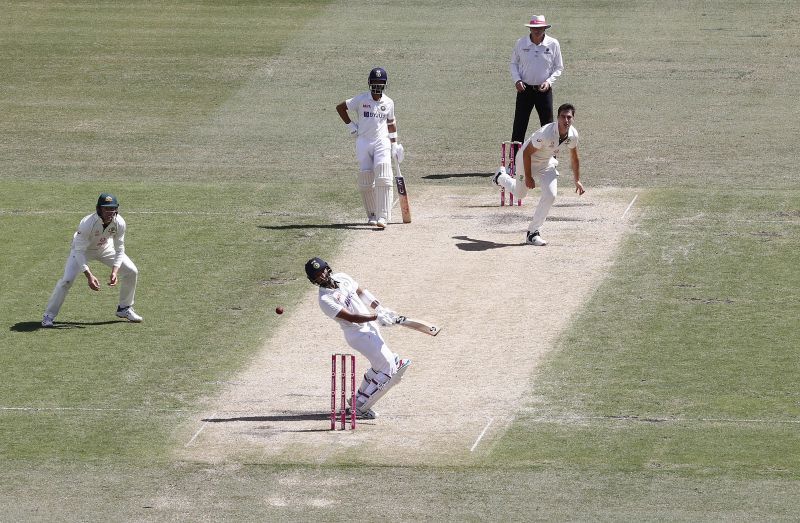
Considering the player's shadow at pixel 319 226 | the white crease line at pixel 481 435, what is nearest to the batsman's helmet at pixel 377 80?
the player's shadow at pixel 319 226

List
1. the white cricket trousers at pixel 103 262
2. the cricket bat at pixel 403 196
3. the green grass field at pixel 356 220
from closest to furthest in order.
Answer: the green grass field at pixel 356 220, the white cricket trousers at pixel 103 262, the cricket bat at pixel 403 196

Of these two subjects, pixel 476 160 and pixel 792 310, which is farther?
pixel 476 160

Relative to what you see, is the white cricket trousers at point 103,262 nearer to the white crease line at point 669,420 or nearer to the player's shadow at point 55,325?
the player's shadow at point 55,325

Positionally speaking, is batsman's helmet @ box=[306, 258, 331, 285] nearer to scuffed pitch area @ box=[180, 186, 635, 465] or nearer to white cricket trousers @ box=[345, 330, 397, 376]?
white cricket trousers @ box=[345, 330, 397, 376]

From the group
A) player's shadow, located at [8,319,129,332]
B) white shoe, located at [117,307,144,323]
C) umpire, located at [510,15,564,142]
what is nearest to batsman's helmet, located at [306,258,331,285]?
white shoe, located at [117,307,144,323]

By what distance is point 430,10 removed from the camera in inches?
1427

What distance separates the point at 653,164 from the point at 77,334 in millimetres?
10952

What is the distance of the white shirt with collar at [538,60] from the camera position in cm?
2522

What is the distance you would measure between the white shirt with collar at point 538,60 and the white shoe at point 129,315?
8045mm

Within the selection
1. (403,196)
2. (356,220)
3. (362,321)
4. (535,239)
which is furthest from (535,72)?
(362,321)

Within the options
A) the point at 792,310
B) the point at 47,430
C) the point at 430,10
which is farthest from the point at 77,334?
the point at 430,10

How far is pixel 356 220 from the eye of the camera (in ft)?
78.0

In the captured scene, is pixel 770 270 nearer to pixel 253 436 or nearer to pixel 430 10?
pixel 253 436

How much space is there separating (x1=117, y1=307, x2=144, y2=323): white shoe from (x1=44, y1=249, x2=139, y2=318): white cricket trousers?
6 cm
